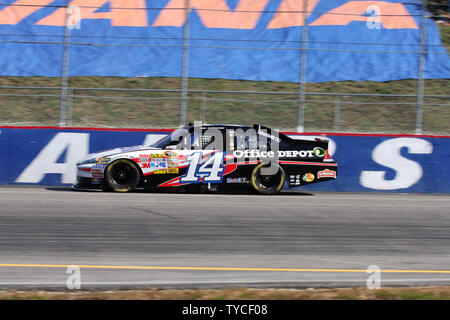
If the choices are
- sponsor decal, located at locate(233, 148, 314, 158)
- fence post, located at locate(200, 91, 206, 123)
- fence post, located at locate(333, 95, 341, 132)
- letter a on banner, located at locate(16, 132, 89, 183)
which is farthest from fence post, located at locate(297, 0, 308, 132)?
letter a on banner, located at locate(16, 132, 89, 183)

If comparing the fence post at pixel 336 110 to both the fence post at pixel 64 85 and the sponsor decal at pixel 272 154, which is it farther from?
the fence post at pixel 64 85

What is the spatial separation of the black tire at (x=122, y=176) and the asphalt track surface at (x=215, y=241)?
47cm

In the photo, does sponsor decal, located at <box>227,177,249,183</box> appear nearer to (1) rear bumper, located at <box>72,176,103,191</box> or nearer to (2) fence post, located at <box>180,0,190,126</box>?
(1) rear bumper, located at <box>72,176,103,191</box>

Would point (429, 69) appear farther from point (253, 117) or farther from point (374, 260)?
point (374, 260)

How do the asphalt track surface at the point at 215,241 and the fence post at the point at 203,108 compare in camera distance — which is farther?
the fence post at the point at 203,108

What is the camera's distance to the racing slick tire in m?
12.6

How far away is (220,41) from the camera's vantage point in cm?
1920

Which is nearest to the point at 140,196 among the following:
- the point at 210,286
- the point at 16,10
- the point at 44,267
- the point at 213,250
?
the point at 213,250

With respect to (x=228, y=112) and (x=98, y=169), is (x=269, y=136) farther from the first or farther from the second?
(x=228, y=112)

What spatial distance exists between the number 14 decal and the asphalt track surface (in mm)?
504

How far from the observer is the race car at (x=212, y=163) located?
40.3ft

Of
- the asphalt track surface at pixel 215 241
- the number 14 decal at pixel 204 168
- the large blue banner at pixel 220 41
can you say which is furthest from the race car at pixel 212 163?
the large blue banner at pixel 220 41

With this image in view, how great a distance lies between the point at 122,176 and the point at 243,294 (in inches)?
291

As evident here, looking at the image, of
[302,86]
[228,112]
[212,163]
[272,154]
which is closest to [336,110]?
[302,86]
